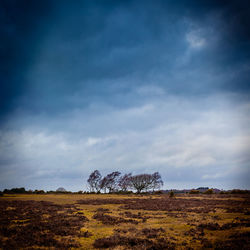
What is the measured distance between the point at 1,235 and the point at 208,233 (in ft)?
56.7

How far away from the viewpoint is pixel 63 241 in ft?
43.6

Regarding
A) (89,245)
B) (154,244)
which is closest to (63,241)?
(89,245)

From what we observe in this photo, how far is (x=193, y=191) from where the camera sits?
96750mm

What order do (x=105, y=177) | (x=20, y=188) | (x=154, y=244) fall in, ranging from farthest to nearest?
1. (x=105, y=177)
2. (x=20, y=188)
3. (x=154, y=244)

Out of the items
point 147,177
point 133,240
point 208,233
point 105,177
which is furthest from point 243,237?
point 105,177

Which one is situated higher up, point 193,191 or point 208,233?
point 208,233

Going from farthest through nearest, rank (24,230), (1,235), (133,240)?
(24,230) → (1,235) → (133,240)

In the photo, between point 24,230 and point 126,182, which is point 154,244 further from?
point 126,182

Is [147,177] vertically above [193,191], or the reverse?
[147,177]

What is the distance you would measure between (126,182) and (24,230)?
105 m

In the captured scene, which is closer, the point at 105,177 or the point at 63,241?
the point at 63,241

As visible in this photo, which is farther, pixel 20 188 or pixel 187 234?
pixel 20 188

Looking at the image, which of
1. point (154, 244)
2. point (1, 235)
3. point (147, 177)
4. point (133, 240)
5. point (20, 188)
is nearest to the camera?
point (154, 244)

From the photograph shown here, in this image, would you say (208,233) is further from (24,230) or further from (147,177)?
(147,177)
